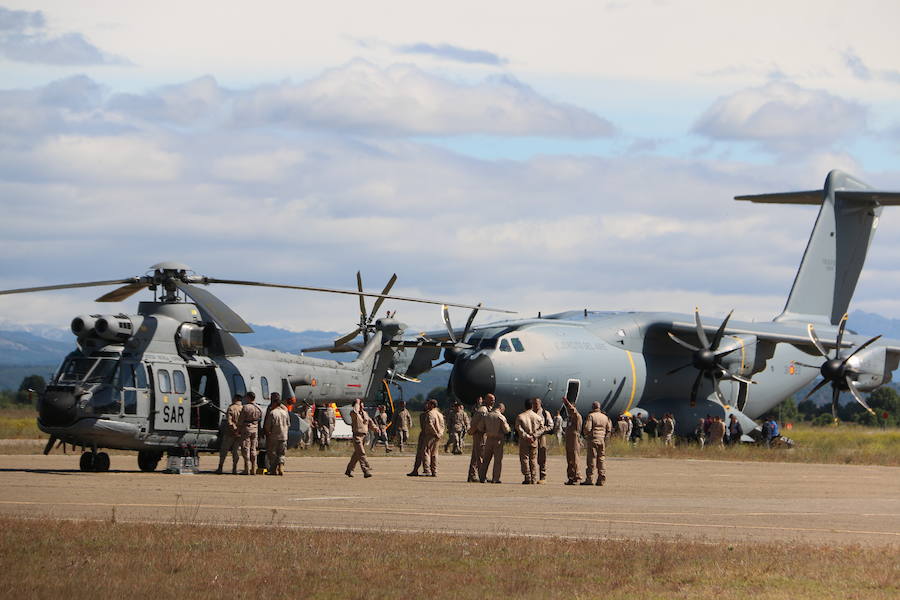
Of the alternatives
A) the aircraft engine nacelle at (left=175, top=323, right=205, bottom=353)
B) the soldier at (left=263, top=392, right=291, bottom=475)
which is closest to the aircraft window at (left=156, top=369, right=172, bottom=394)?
the aircraft engine nacelle at (left=175, top=323, right=205, bottom=353)

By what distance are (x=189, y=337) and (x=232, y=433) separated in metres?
2.13

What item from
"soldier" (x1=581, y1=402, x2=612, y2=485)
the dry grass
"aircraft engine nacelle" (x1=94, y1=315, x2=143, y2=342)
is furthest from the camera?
"aircraft engine nacelle" (x1=94, y1=315, x2=143, y2=342)

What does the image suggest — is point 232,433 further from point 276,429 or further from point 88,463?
point 88,463

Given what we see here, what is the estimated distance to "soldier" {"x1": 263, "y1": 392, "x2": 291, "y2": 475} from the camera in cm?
2517

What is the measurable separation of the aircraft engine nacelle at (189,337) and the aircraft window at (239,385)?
1.10 m

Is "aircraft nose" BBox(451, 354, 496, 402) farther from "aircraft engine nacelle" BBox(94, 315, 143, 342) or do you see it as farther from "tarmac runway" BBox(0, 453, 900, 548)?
"aircraft engine nacelle" BBox(94, 315, 143, 342)

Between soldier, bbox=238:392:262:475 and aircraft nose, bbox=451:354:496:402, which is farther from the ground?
aircraft nose, bbox=451:354:496:402

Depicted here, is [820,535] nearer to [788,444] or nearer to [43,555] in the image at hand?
[43,555]

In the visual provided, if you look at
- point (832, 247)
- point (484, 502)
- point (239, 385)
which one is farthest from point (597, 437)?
point (832, 247)

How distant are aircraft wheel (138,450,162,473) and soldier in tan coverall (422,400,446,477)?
218 inches

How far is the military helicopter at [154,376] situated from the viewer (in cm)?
2400

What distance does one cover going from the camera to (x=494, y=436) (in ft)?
81.9

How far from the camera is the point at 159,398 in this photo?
24906 mm

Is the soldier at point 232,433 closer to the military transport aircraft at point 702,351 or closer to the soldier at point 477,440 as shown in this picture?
the soldier at point 477,440
